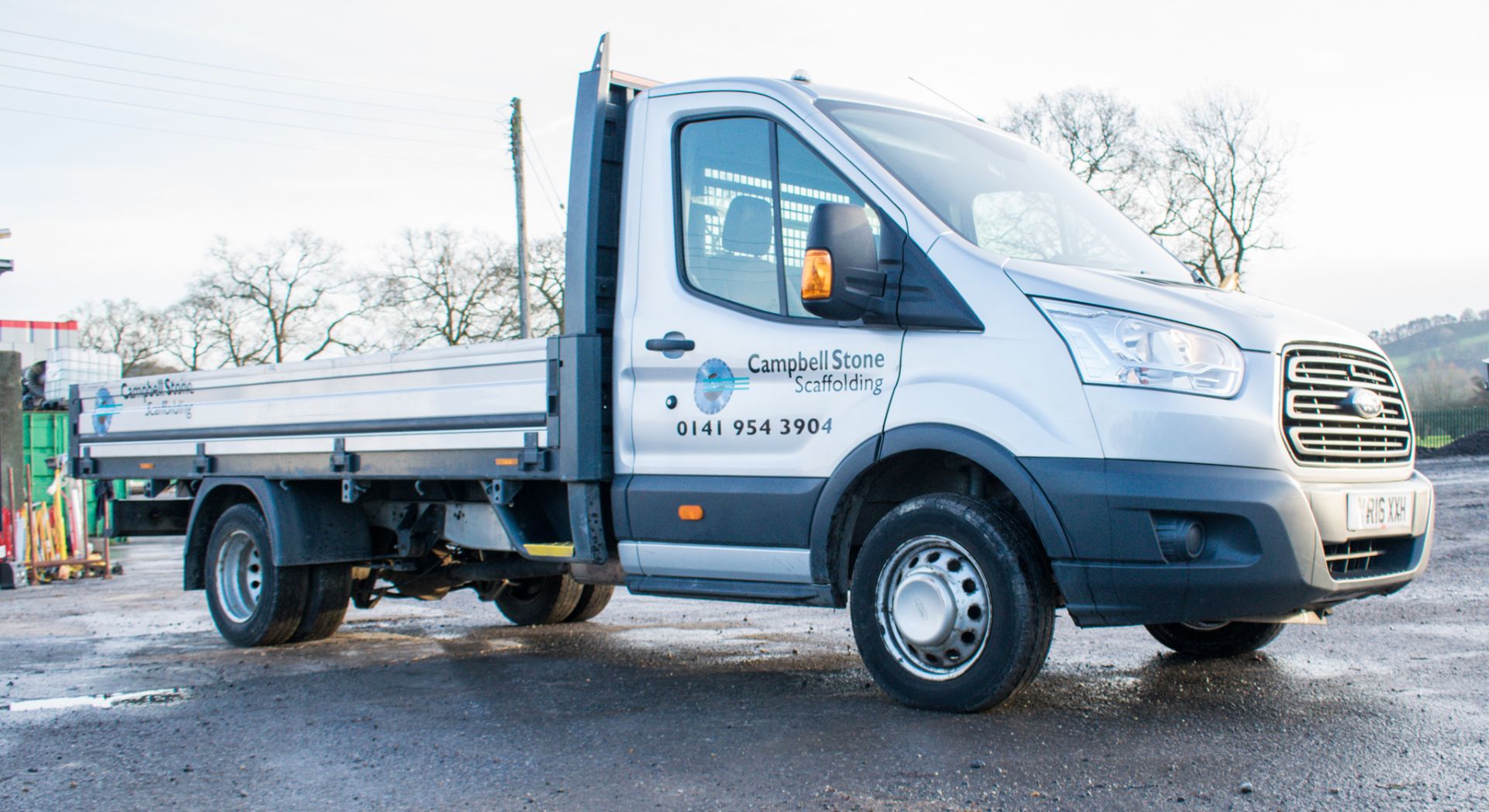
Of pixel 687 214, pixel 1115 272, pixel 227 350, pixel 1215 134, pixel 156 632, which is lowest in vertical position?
pixel 156 632

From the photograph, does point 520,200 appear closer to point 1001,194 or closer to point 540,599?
point 540,599

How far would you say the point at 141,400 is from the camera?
27.8 ft

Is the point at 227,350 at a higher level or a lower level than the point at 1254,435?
higher

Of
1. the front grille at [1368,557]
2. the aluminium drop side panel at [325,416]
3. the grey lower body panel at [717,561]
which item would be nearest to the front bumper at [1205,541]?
the front grille at [1368,557]

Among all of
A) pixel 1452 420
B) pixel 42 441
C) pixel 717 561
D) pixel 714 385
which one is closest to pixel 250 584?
pixel 717 561

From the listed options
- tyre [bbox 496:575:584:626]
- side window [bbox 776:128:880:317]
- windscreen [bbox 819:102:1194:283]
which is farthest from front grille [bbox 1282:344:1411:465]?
tyre [bbox 496:575:584:626]

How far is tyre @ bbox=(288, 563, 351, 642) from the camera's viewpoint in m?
7.76

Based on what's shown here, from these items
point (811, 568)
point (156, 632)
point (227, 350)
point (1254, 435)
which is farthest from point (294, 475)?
point (227, 350)

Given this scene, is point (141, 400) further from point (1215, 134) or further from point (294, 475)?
point (1215, 134)

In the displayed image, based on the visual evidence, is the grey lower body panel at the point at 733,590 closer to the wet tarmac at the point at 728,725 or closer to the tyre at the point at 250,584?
the wet tarmac at the point at 728,725

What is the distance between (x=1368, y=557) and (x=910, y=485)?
1687 mm

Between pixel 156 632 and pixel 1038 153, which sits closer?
pixel 1038 153

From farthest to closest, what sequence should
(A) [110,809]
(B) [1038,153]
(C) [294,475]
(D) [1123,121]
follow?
(D) [1123,121] → (C) [294,475] → (B) [1038,153] → (A) [110,809]

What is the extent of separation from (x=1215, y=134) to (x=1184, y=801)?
146 ft
